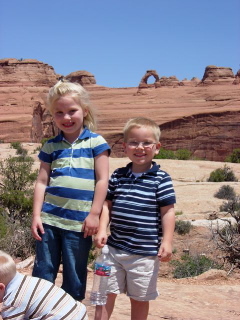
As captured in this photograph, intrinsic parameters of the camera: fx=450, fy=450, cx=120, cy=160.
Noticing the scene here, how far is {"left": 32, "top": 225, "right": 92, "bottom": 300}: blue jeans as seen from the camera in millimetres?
2564

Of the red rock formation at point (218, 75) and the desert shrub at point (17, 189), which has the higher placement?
the red rock formation at point (218, 75)

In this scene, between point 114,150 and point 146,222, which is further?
point 114,150

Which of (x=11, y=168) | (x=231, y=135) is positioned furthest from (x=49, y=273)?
(x=231, y=135)

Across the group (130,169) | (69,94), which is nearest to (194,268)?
(130,169)

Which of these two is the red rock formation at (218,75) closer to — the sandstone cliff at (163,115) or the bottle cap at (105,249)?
the sandstone cliff at (163,115)

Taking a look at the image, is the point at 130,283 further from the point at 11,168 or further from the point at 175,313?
the point at 11,168

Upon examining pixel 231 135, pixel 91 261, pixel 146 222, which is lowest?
pixel 91 261

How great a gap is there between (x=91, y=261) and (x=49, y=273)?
423 cm

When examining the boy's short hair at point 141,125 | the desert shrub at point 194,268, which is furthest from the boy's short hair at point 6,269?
the desert shrub at point 194,268

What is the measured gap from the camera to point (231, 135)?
35938 millimetres

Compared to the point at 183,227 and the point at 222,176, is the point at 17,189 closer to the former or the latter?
the point at 183,227

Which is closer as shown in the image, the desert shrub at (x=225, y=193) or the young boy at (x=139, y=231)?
the young boy at (x=139, y=231)

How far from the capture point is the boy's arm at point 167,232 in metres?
2.48

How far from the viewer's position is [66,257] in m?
2.57
